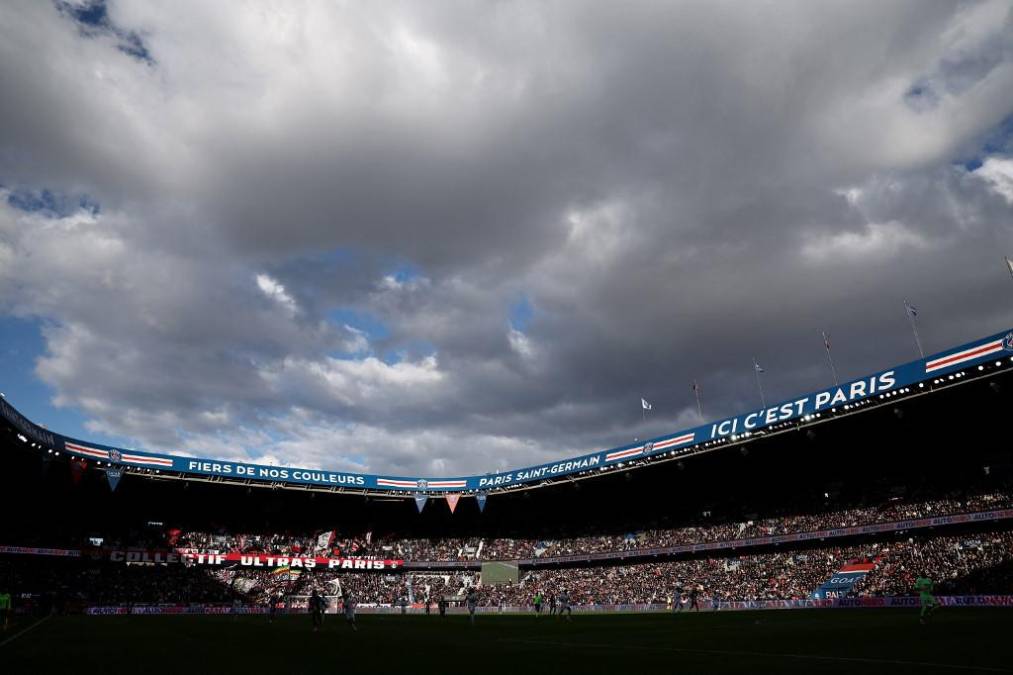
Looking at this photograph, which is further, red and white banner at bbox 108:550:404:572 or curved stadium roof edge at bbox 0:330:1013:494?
red and white banner at bbox 108:550:404:572

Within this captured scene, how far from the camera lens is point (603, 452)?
65.6 metres

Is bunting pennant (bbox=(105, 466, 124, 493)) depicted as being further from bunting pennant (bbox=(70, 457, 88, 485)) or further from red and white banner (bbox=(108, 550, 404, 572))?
red and white banner (bbox=(108, 550, 404, 572))

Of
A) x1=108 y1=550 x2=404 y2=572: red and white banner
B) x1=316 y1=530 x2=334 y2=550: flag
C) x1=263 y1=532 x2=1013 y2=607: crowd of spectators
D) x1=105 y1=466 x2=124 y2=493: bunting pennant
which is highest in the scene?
x1=105 y1=466 x2=124 y2=493: bunting pennant

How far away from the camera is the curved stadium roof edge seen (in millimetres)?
41250

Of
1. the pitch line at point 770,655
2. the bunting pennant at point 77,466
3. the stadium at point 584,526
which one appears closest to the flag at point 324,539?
the stadium at point 584,526

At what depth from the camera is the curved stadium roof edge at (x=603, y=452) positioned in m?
41.2

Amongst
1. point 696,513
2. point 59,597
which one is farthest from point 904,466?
point 59,597

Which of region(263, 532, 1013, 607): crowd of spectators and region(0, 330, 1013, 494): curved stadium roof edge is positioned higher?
region(0, 330, 1013, 494): curved stadium roof edge

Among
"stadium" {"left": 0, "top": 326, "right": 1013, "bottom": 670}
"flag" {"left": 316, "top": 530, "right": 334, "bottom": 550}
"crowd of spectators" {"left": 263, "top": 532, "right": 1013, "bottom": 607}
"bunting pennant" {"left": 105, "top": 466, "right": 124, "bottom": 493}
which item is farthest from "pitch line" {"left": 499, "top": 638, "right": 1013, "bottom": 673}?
"flag" {"left": 316, "top": 530, "right": 334, "bottom": 550}

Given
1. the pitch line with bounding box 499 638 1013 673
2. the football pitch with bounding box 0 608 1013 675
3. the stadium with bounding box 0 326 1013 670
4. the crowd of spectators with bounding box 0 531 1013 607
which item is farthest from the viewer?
the stadium with bounding box 0 326 1013 670

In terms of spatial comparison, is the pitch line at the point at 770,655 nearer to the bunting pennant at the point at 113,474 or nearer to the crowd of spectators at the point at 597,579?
the crowd of spectators at the point at 597,579

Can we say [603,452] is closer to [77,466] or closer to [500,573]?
[500,573]

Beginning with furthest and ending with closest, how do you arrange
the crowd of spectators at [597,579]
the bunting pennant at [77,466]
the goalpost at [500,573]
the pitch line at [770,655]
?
the goalpost at [500,573], the bunting pennant at [77,466], the crowd of spectators at [597,579], the pitch line at [770,655]

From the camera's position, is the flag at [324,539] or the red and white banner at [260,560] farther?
the flag at [324,539]
